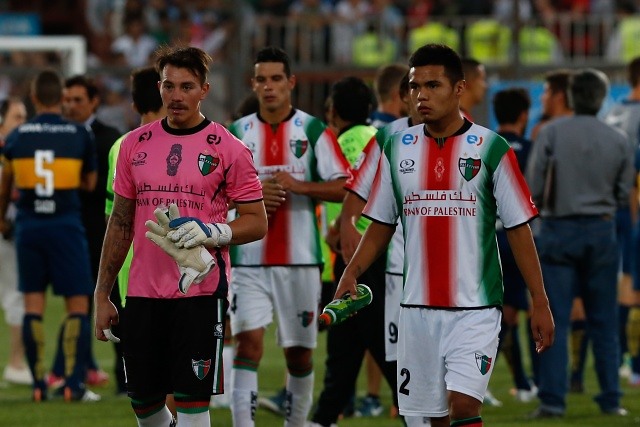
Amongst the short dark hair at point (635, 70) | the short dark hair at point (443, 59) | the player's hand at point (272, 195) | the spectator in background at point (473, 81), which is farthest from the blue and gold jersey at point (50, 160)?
the short dark hair at point (443, 59)

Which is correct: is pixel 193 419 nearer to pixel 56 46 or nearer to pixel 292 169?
pixel 292 169

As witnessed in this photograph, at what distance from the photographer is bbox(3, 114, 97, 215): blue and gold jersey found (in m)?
11.6

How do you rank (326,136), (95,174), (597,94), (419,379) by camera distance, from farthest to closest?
(95,174), (597,94), (326,136), (419,379)

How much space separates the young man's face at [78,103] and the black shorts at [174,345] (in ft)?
17.0

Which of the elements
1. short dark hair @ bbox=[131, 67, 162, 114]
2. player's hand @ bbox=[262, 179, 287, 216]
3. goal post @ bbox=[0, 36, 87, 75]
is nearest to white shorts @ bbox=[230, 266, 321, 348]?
player's hand @ bbox=[262, 179, 287, 216]

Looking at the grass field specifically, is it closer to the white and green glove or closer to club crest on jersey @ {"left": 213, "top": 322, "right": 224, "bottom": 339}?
club crest on jersey @ {"left": 213, "top": 322, "right": 224, "bottom": 339}

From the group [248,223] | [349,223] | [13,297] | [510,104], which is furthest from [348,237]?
A: [13,297]

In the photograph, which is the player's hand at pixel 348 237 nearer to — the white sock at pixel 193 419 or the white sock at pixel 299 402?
the white sock at pixel 299 402

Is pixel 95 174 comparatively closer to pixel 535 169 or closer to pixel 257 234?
pixel 535 169

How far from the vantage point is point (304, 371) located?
9.33m

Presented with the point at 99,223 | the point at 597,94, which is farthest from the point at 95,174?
the point at 597,94

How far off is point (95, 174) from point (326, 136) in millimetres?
3091

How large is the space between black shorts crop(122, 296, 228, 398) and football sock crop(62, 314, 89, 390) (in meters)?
4.47

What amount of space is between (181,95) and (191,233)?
784 mm
